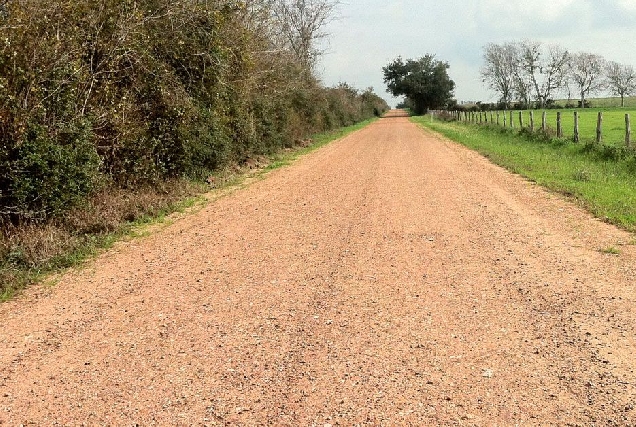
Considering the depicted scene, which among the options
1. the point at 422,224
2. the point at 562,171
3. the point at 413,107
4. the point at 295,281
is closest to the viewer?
the point at 295,281

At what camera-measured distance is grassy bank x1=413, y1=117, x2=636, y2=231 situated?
28.9 ft

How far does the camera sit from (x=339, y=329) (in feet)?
14.5

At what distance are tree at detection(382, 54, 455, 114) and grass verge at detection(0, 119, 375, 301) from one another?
252ft

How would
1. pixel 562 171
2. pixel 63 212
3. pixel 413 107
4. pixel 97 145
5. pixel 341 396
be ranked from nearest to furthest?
pixel 341 396 < pixel 63 212 < pixel 97 145 < pixel 562 171 < pixel 413 107

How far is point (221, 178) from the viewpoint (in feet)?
44.2

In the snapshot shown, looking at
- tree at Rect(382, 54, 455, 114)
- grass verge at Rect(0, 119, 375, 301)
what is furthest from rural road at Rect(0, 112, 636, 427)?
tree at Rect(382, 54, 455, 114)

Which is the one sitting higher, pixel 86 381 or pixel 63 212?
pixel 63 212

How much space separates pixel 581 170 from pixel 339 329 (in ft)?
34.0

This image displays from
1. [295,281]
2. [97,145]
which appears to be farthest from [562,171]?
[97,145]

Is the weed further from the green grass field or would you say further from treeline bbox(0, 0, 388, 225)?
treeline bbox(0, 0, 388, 225)

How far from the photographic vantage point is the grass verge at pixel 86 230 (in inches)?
244

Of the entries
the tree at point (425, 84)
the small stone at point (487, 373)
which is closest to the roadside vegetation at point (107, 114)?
the small stone at point (487, 373)

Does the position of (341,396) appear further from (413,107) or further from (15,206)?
(413,107)

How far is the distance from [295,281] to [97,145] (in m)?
5.20
